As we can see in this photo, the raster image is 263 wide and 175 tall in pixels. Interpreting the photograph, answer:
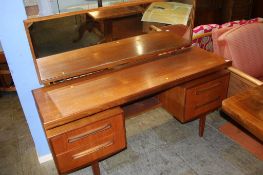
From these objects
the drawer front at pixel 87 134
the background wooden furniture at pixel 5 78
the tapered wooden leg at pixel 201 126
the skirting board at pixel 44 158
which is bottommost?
the skirting board at pixel 44 158

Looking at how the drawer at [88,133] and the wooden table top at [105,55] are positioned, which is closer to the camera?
the drawer at [88,133]

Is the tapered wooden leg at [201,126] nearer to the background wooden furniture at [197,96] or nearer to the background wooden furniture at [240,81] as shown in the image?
the background wooden furniture at [197,96]

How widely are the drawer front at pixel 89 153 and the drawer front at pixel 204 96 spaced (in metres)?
0.48

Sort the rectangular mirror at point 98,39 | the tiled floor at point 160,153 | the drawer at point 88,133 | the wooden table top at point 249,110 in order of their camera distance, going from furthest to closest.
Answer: the tiled floor at point 160,153 → the rectangular mirror at point 98,39 → the drawer at point 88,133 → the wooden table top at point 249,110

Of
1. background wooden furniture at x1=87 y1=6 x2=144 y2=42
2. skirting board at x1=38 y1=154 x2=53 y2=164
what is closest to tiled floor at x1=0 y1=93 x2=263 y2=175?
skirting board at x1=38 y1=154 x2=53 y2=164

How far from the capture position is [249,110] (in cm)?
95

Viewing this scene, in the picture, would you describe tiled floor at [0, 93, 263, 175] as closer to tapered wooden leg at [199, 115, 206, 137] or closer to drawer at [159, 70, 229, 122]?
tapered wooden leg at [199, 115, 206, 137]

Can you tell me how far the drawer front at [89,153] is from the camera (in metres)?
1.16

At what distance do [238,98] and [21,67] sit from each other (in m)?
1.11

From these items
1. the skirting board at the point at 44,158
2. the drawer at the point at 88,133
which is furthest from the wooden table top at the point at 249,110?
the skirting board at the point at 44,158

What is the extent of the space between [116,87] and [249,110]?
2.11ft

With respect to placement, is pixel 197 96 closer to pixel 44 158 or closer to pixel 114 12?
pixel 114 12

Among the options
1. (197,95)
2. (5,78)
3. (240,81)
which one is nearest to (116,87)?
(197,95)

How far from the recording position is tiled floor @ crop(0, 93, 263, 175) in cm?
162
